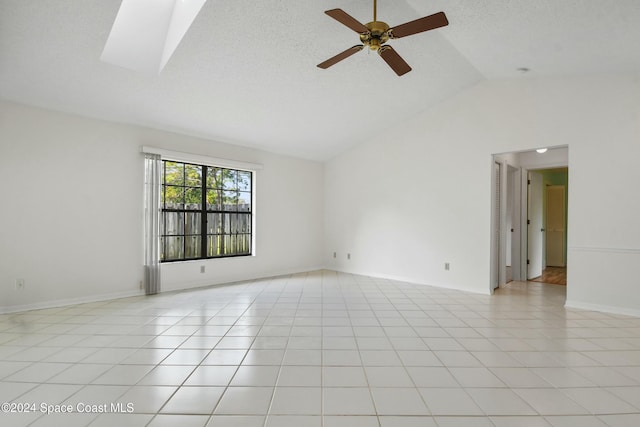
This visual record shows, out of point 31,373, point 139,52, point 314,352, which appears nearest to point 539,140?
point 314,352

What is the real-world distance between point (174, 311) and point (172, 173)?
237 cm

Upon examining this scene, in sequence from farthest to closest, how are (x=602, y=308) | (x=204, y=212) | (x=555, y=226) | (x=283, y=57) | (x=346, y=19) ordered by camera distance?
(x=555, y=226) < (x=204, y=212) < (x=602, y=308) < (x=283, y=57) < (x=346, y=19)

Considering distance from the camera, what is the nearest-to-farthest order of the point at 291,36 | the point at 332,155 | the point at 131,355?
the point at 131,355 < the point at 291,36 < the point at 332,155

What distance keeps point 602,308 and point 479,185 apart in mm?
2237

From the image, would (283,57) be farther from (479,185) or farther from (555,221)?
(555,221)

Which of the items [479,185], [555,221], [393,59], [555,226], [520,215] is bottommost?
[555,226]

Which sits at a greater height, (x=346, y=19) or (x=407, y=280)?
(x=346, y=19)

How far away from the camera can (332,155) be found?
7.26 m

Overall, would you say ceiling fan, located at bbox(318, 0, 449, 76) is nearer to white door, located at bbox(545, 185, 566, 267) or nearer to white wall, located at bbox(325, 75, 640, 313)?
white wall, located at bbox(325, 75, 640, 313)

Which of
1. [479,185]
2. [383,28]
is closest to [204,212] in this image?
[383,28]

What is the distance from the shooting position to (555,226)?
7.99m

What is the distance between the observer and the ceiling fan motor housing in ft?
8.72

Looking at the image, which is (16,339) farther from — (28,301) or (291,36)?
(291,36)

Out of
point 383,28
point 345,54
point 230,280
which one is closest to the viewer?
point 383,28
